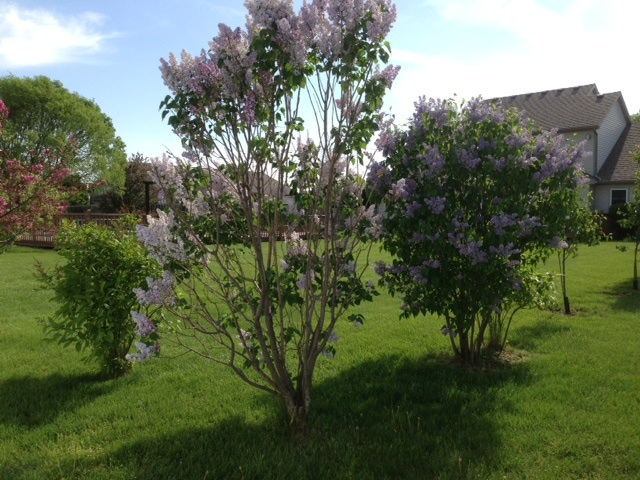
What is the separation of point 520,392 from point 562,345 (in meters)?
1.86

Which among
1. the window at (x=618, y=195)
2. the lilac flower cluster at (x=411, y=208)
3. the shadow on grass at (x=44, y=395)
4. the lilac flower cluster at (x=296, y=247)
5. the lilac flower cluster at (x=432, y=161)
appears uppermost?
the window at (x=618, y=195)

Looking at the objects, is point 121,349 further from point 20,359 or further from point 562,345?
point 562,345

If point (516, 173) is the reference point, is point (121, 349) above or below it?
below

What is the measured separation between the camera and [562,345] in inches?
230

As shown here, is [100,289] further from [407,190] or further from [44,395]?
[407,190]

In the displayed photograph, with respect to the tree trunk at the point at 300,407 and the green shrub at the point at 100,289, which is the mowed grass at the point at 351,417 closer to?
the tree trunk at the point at 300,407

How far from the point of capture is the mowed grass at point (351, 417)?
316 cm

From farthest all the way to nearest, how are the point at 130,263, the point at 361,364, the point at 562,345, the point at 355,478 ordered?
the point at 562,345, the point at 361,364, the point at 130,263, the point at 355,478

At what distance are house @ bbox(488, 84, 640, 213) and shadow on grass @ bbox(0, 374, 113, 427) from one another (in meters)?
24.6

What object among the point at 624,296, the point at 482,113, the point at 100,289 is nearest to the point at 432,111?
the point at 482,113

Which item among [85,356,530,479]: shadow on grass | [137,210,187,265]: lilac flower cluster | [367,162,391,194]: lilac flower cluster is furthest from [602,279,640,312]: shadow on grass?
[137,210,187,265]: lilac flower cluster

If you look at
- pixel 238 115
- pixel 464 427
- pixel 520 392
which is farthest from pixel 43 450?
pixel 520 392

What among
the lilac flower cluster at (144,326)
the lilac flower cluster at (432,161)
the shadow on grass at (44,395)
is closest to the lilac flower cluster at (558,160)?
the lilac flower cluster at (432,161)

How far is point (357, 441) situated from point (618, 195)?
27.0 meters
